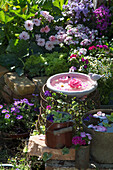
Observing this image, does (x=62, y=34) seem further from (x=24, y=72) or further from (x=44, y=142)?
(x=44, y=142)

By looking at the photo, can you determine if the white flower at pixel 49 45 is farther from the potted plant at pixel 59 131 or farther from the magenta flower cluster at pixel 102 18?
the potted plant at pixel 59 131

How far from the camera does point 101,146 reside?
2.66 m

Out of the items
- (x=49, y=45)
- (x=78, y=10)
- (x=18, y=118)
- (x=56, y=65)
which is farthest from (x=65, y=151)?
(x=78, y=10)

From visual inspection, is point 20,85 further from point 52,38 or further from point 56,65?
point 52,38

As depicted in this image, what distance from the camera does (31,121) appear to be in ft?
12.4

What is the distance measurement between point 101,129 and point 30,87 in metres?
1.70

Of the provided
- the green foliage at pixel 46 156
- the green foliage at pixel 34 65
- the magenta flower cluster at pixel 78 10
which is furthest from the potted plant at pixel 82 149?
the magenta flower cluster at pixel 78 10

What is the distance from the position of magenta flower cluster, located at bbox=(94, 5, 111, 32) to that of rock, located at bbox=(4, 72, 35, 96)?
1783 mm

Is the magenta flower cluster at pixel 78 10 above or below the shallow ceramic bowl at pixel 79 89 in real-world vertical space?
above

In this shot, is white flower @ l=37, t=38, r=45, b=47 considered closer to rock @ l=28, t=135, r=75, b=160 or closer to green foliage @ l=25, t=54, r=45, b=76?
green foliage @ l=25, t=54, r=45, b=76

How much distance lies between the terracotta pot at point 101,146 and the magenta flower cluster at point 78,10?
2.74 m

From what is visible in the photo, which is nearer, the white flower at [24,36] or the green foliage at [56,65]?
the green foliage at [56,65]

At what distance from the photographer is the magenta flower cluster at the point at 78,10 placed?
15.9 feet

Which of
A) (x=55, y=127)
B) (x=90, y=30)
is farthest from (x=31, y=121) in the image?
(x=90, y=30)
